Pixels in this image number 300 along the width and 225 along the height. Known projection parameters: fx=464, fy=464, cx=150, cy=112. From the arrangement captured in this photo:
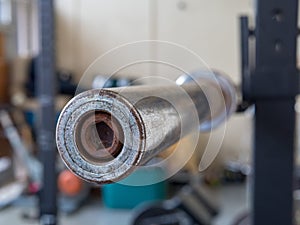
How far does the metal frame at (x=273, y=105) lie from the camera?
0.89 meters

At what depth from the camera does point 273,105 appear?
920mm

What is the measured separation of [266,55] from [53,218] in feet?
4.92

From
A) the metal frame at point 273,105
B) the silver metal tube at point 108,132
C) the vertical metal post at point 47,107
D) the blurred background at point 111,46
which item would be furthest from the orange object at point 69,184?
the silver metal tube at point 108,132

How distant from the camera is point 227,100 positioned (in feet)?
3.29

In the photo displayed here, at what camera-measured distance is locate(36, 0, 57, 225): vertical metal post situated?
2.05 m

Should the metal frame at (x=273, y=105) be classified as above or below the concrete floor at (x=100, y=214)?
above

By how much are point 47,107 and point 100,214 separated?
6.26 feet

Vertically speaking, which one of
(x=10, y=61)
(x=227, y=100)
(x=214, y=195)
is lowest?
(x=214, y=195)

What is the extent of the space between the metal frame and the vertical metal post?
127 centimetres

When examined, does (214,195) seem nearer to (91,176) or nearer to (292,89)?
(292,89)

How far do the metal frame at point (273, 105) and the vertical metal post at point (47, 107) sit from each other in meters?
1.27

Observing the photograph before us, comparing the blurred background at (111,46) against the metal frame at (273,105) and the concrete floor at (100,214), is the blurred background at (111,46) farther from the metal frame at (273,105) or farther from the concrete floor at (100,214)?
the metal frame at (273,105)

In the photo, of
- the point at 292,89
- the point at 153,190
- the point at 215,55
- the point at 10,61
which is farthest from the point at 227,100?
the point at 10,61

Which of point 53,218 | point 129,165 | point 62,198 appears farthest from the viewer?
point 62,198
